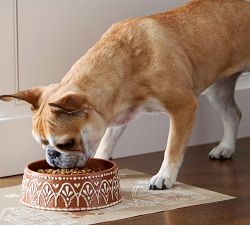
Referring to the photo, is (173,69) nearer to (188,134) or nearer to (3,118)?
(188,134)

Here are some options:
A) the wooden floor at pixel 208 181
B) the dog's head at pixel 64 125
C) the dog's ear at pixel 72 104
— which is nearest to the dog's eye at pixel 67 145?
the dog's head at pixel 64 125

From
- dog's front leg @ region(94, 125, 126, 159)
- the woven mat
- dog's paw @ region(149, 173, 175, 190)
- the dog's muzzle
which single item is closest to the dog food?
the dog's muzzle

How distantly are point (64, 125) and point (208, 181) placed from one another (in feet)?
2.47

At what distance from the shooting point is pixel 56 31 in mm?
3184

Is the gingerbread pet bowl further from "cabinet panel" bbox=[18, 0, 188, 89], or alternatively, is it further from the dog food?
"cabinet panel" bbox=[18, 0, 188, 89]

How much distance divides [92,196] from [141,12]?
1259mm

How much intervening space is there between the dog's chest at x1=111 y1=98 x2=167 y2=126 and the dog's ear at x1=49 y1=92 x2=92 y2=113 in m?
0.28

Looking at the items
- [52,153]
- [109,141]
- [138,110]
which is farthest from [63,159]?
[109,141]

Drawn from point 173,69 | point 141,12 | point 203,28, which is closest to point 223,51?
point 203,28

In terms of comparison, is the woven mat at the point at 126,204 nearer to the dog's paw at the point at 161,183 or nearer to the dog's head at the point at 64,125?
the dog's paw at the point at 161,183

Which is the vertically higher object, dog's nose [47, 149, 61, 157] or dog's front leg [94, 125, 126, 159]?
dog's nose [47, 149, 61, 157]

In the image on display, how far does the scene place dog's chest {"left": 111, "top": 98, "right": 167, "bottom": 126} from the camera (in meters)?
2.79

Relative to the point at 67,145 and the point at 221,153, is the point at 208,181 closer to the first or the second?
the point at 221,153

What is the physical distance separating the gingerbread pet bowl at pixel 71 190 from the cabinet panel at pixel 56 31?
73 cm
